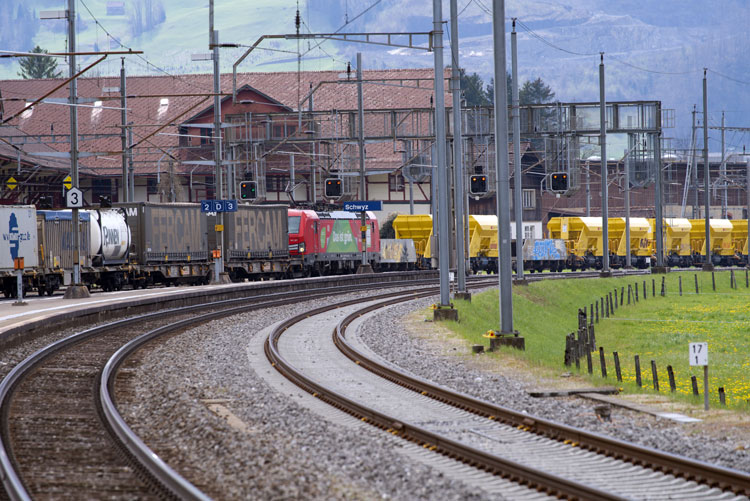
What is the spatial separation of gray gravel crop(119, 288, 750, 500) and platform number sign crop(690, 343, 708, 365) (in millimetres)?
1577

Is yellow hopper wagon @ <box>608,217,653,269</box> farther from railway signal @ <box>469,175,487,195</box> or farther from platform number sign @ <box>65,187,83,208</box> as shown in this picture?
platform number sign @ <box>65,187,83,208</box>

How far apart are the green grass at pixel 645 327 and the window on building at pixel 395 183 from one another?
30616 millimetres

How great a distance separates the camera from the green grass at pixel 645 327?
22.5m

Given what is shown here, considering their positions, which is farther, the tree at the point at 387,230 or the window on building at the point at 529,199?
the window on building at the point at 529,199

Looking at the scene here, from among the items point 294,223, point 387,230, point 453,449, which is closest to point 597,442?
point 453,449

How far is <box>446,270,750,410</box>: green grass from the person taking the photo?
22469 millimetres

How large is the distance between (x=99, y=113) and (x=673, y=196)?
240 ft

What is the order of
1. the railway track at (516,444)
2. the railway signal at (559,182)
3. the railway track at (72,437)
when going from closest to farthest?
1. the railway track at (516,444)
2. the railway track at (72,437)
3. the railway signal at (559,182)

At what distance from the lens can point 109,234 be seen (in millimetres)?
42812

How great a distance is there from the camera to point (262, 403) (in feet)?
46.3

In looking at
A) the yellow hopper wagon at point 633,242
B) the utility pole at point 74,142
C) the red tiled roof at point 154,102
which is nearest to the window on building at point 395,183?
the red tiled roof at point 154,102

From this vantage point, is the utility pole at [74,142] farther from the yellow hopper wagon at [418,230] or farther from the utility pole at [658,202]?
the yellow hopper wagon at [418,230]

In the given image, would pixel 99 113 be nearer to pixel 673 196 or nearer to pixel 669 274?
pixel 669 274

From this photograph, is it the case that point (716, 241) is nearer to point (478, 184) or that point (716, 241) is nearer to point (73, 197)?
point (478, 184)
